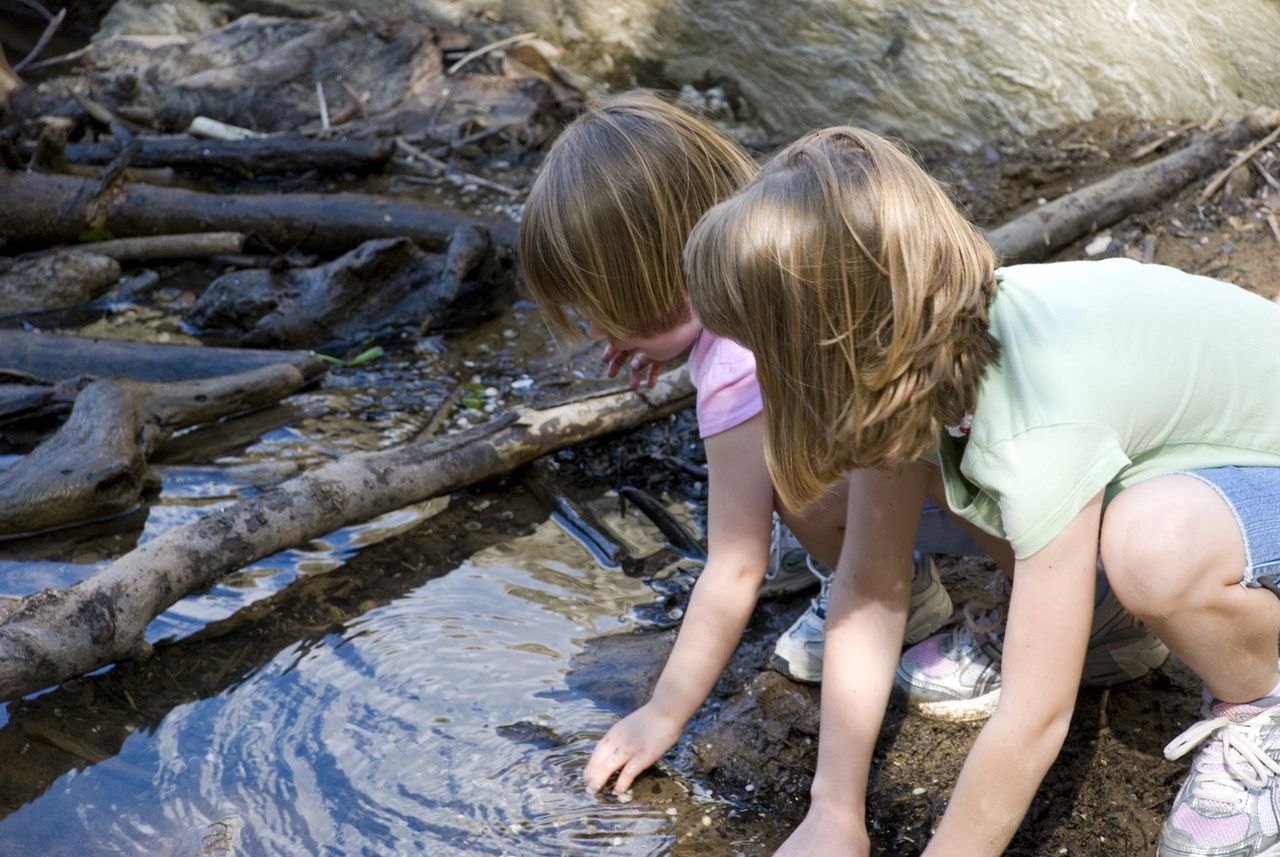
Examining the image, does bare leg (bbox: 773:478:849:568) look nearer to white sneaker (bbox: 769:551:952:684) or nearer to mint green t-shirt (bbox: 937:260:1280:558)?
white sneaker (bbox: 769:551:952:684)

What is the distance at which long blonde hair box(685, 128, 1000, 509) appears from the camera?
62.9 inches

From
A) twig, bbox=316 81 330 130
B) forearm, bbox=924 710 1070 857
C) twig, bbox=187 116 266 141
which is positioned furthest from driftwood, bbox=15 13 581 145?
forearm, bbox=924 710 1070 857

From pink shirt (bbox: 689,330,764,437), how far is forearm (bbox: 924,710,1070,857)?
730mm

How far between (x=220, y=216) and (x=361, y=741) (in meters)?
3.40

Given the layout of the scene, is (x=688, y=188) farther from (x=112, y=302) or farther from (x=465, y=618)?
(x=112, y=302)

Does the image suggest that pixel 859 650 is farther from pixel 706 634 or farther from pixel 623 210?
pixel 623 210

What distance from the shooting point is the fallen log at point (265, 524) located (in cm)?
242

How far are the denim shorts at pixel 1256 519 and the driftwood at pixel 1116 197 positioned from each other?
2185mm

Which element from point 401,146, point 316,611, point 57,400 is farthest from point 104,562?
point 401,146

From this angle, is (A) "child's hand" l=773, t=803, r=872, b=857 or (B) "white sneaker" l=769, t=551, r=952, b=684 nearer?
(A) "child's hand" l=773, t=803, r=872, b=857

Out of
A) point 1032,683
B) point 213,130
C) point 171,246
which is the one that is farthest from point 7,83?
point 1032,683

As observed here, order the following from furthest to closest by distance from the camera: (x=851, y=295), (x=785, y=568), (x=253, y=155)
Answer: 1. (x=253, y=155)
2. (x=785, y=568)
3. (x=851, y=295)

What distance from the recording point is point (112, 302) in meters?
4.92

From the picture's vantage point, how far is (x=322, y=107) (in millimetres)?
6559
